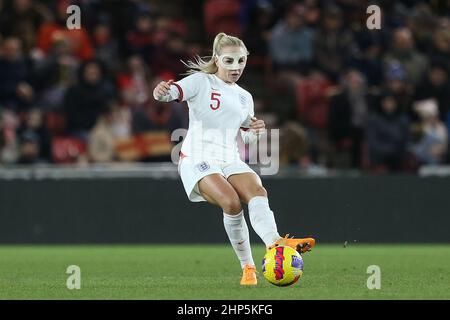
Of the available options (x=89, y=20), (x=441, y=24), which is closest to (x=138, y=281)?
(x=89, y=20)

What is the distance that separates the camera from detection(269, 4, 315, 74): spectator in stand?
63.0ft

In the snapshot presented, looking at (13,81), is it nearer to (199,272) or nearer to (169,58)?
(169,58)

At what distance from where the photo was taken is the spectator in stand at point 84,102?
59.3 ft

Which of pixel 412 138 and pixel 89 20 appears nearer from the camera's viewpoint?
pixel 412 138

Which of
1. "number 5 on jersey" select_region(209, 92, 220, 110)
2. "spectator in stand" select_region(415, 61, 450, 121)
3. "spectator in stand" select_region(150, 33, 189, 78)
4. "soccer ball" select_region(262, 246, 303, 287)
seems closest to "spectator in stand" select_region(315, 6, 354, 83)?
"spectator in stand" select_region(415, 61, 450, 121)

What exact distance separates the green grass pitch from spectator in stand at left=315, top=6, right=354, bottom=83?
10.6ft

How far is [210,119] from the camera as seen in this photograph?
10828 mm

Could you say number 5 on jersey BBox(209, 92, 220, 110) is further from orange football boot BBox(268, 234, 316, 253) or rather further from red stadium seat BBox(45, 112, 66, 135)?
red stadium seat BBox(45, 112, 66, 135)

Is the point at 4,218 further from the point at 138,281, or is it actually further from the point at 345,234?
the point at 138,281

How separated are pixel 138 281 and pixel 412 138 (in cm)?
827

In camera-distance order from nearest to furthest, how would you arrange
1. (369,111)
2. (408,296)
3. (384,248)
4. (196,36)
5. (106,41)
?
(408,296)
(384,248)
(369,111)
(106,41)
(196,36)

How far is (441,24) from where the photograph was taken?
2009 centimetres

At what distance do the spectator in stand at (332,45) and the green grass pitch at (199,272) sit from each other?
323 cm

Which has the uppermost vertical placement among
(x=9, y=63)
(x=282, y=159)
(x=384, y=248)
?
(x=9, y=63)
